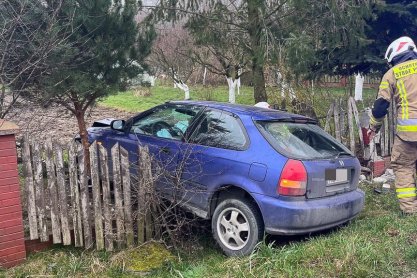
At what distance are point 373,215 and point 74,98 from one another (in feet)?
14.4

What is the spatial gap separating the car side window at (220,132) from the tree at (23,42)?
201 centimetres

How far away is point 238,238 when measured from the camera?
4430mm

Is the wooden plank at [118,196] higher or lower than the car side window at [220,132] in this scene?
lower

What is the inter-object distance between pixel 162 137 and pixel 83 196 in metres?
1.22

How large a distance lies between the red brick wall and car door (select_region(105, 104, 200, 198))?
118cm

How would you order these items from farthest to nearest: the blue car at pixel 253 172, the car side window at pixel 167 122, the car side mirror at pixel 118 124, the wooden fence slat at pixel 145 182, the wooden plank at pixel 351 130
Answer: the wooden plank at pixel 351 130 → the car side mirror at pixel 118 124 → the car side window at pixel 167 122 → the wooden fence slat at pixel 145 182 → the blue car at pixel 253 172

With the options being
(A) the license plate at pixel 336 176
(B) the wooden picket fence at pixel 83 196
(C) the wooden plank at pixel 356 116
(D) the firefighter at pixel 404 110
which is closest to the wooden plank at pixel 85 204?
(B) the wooden picket fence at pixel 83 196

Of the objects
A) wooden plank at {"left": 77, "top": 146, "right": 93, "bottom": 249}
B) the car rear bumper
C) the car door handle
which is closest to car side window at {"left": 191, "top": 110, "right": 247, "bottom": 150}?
the car door handle

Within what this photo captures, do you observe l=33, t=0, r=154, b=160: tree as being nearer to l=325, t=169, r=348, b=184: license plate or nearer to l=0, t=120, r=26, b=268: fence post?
l=0, t=120, r=26, b=268: fence post

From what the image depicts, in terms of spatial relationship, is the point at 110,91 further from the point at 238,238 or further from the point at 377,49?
the point at 377,49

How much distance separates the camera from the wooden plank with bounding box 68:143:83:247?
4.44m

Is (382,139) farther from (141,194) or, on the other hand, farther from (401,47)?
(141,194)

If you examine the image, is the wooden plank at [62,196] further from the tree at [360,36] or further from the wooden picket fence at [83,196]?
the tree at [360,36]

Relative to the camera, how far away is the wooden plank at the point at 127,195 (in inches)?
177
